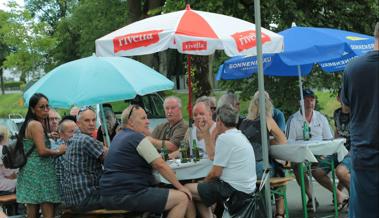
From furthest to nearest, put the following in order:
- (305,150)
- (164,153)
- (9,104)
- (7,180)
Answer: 1. (9,104)
2. (7,180)
3. (164,153)
4. (305,150)

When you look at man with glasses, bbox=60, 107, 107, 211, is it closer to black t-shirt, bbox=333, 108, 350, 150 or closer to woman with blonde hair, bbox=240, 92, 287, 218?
woman with blonde hair, bbox=240, 92, 287, 218

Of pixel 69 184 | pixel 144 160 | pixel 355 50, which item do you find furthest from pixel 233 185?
pixel 355 50

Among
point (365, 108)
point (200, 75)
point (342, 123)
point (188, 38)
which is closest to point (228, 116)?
point (188, 38)

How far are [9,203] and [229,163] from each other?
121 inches

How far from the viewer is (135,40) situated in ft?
21.1

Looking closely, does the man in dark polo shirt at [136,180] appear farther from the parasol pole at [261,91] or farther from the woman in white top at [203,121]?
the woman in white top at [203,121]

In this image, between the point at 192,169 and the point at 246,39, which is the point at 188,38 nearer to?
the point at 246,39

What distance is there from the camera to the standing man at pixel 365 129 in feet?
13.5

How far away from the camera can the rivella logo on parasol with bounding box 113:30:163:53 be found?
633 centimetres

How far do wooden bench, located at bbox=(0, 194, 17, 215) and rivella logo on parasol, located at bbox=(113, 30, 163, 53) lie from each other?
2.30 m

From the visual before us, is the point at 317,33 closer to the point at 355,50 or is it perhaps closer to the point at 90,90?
the point at 355,50

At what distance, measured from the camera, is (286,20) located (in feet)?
47.4

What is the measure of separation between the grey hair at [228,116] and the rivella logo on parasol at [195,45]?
0.66 meters

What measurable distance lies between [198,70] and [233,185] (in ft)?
30.4
